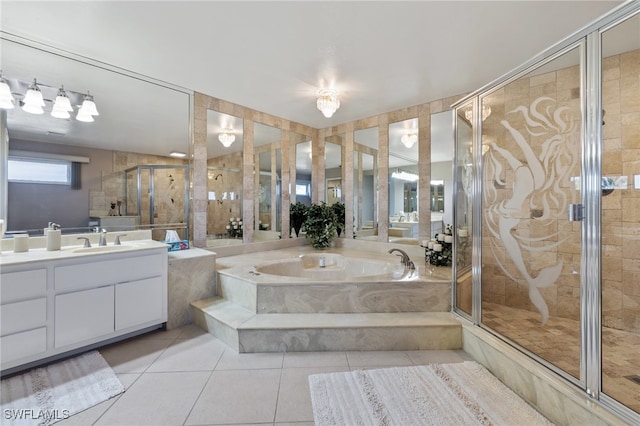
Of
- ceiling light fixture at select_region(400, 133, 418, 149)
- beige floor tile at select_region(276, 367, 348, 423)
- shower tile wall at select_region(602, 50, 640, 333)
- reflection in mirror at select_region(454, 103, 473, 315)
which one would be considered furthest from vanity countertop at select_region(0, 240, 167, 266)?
shower tile wall at select_region(602, 50, 640, 333)

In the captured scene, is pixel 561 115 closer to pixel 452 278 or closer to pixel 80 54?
pixel 452 278

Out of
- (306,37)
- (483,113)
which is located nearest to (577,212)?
(483,113)

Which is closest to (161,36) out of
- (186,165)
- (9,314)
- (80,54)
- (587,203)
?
(80,54)

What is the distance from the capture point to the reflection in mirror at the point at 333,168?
185 inches

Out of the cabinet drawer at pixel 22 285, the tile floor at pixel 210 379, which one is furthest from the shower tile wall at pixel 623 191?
the cabinet drawer at pixel 22 285

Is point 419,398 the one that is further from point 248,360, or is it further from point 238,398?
point 248,360

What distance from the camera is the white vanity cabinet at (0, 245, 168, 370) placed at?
186 cm

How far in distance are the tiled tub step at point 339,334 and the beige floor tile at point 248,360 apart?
5 cm

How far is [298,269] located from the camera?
379 centimetres

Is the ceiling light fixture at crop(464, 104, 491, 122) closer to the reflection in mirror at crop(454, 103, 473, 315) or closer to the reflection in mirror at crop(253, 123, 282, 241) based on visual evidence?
the reflection in mirror at crop(454, 103, 473, 315)

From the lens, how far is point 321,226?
4492mm

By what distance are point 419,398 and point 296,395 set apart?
0.80 m

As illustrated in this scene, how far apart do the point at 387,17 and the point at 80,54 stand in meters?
2.72

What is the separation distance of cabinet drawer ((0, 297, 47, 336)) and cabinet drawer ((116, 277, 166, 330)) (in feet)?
1.50
